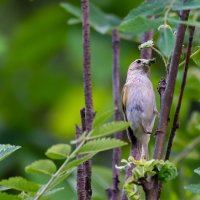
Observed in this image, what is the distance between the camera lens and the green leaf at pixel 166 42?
1659 mm

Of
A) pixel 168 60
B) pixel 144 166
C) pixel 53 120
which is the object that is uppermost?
pixel 168 60

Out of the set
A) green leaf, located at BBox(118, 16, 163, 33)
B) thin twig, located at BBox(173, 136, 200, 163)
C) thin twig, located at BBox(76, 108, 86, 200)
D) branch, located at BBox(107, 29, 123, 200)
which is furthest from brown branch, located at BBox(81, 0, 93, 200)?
thin twig, located at BBox(173, 136, 200, 163)

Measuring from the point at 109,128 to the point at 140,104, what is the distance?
1.30 meters

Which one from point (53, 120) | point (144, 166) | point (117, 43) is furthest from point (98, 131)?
point (53, 120)

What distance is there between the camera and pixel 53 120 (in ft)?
17.3

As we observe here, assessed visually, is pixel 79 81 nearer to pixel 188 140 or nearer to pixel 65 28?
pixel 65 28

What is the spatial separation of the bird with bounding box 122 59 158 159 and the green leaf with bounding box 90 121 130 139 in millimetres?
760

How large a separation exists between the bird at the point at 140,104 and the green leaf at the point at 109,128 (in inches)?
29.9

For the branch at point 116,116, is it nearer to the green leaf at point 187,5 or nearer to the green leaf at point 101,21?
the green leaf at point 101,21

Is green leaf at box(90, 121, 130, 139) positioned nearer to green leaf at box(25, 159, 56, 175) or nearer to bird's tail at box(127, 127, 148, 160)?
green leaf at box(25, 159, 56, 175)

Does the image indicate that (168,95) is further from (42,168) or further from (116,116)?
(116,116)

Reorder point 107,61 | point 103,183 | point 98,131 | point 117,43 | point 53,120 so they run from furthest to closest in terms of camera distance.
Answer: point 53,120 → point 107,61 → point 103,183 → point 117,43 → point 98,131

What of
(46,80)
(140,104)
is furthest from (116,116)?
(46,80)

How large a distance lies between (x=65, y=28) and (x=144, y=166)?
3158 mm
